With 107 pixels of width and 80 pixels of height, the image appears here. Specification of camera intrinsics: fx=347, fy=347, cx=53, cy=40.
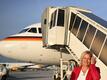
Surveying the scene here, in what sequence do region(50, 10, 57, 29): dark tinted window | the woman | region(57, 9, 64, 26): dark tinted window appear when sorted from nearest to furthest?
1. the woman
2. region(57, 9, 64, 26): dark tinted window
3. region(50, 10, 57, 29): dark tinted window

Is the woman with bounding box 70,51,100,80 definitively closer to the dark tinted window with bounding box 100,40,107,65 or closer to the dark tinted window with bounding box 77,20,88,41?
the dark tinted window with bounding box 100,40,107,65

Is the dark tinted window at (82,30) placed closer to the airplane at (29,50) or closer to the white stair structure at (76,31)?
the white stair structure at (76,31)

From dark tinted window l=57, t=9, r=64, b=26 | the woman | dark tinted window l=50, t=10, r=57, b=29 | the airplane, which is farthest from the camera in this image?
the airplane

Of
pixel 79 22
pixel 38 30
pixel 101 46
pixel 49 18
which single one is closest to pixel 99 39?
pixel 101 46

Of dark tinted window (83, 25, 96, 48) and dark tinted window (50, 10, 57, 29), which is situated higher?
dark tinted window (83, 25, 96, 48)

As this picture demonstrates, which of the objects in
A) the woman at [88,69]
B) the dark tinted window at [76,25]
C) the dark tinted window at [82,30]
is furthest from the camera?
the dark tinted window at [76,25]

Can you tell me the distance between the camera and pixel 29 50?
20.1 meters

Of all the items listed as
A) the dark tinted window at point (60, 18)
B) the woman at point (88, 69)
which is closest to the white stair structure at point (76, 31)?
the dark tinted window at point (60, 18)

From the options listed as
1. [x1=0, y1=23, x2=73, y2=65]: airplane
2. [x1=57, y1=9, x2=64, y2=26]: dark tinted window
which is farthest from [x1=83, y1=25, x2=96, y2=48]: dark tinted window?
[x1=0, y1=23, x2=73, y2=65]: airplane

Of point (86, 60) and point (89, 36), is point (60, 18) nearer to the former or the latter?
point (89, 36)

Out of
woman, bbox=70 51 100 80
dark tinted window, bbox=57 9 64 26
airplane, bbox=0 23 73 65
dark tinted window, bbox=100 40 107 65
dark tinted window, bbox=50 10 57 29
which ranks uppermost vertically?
woman, bbox=70 51 100 80

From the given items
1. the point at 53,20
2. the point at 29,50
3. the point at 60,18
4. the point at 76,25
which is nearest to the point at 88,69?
the point at 76,25

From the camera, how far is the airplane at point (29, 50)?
65.0ft

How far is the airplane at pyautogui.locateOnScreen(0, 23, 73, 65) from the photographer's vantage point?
19.8 meters
